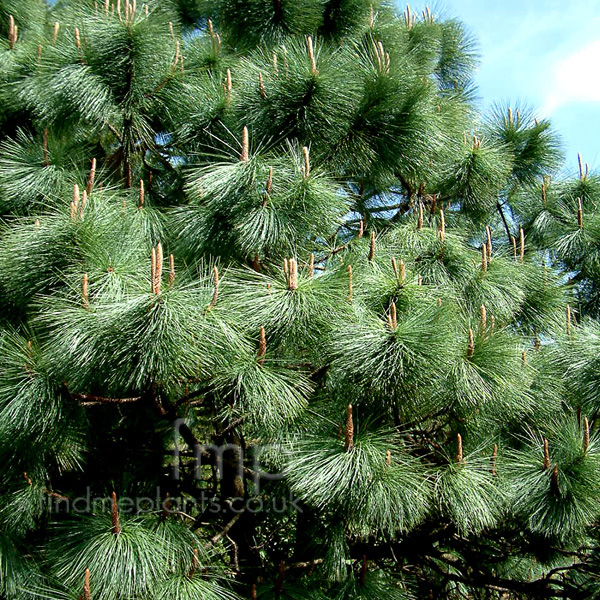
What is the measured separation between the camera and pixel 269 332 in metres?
1.40

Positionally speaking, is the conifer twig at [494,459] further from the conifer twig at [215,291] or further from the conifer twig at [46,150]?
the conifer twig at [46,150]

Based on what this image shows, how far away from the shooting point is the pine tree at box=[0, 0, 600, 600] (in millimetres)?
1337

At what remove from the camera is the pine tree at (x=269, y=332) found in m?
1.34

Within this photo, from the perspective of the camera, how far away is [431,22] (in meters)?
2.57

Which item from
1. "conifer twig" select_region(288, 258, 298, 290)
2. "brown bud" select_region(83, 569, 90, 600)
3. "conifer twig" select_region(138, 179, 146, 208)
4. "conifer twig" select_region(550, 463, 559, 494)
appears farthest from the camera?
"conifer twig" select_region(138, 179, 146, 208)

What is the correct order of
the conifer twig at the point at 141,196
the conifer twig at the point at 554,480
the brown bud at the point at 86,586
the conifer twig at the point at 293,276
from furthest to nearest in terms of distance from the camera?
the conifer twig at the point at 141,196, the conifer twig at the point at 554,480, the conifer twig at the point at 293,276, the brown bud at the point at 86,586

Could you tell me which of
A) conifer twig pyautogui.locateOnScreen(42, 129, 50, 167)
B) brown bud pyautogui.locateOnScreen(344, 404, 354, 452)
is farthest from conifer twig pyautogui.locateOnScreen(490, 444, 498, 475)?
conifer twig pyautogui.locateOnScreen(42, 129, 50, 167)

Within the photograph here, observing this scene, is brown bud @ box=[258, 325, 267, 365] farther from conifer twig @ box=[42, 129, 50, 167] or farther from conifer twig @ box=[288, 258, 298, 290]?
conifer twig @ box=[42, 129, 50, 167]

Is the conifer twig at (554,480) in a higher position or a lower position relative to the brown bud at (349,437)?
higher

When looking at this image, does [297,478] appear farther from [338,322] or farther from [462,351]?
[462,351]

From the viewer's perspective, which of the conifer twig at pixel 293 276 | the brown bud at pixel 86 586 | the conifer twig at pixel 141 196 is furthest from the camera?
the conifer twig at pixel 141 196

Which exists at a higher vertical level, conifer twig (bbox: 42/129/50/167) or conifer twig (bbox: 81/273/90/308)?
conifer twig (bbox: 42/129/50/167)

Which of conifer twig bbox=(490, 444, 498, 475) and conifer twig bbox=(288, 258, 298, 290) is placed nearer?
conifer twig bbox=(288, 258, 298, 290)

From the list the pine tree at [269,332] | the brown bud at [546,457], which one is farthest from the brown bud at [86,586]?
the brown bud at [546,457]
